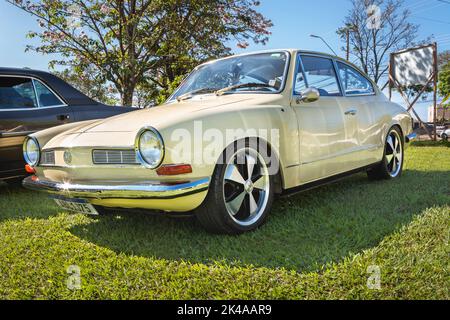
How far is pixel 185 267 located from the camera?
2.29 m

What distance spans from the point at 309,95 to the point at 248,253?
1.51 metres

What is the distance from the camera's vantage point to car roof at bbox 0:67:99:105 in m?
4.60

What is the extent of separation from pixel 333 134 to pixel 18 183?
13.8 feet

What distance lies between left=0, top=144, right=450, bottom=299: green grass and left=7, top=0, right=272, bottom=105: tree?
9.10 metres

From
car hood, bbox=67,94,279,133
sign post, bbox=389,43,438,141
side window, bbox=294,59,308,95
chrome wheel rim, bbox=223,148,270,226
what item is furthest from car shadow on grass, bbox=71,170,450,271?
sign post, bbox=389,43,438,141

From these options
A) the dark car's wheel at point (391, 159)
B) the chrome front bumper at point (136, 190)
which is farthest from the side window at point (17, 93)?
the dark car's wheel at point (391, 159)

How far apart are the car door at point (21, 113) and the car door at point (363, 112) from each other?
339 centimetres

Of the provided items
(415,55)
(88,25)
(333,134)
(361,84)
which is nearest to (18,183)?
(333,134)

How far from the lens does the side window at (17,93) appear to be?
4.47 metres

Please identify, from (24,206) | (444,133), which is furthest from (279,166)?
(444,133)

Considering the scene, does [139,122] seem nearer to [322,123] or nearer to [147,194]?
[147,194]

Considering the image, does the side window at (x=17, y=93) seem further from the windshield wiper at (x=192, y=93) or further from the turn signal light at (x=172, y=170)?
the turn signal light at (x=172, y=170)

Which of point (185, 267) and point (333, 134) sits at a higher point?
point (333, 134)
